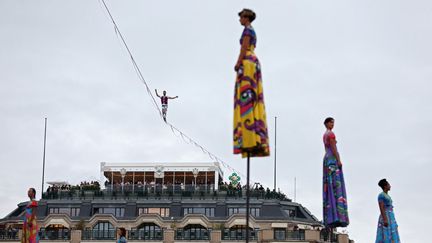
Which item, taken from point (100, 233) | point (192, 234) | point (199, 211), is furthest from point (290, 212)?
point (100, 233)

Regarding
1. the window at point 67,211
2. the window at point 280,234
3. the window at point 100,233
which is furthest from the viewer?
the window at point 67,211

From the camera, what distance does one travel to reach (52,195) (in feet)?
330

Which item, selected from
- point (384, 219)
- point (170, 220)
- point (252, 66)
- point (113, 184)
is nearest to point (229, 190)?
point (170, 220)

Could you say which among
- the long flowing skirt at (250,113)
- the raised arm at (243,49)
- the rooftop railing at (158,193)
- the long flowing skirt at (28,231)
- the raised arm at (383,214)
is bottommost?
the long flowing skirt at (28,231)

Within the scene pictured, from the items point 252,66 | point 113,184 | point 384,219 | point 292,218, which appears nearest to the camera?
point 252,66

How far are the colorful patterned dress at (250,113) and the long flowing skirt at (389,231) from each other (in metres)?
7.34

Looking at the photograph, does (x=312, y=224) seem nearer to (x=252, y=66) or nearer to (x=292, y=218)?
(x=292, y=218)

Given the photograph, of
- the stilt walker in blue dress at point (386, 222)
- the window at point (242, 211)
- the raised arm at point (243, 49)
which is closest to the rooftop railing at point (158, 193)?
the window at point (242, 211)

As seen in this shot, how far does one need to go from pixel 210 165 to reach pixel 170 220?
1222 cm

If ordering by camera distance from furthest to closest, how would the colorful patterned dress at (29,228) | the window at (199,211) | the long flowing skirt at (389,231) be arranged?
the window at (199,211)
the colorful patterned dress at (29,228)
the long flowing skirt at (389,231)

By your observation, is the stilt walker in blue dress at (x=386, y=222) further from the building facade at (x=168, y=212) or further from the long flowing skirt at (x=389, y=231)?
the building facade at (x=168, y=212)

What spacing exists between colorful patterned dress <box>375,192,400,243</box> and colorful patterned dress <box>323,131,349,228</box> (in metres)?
2.90

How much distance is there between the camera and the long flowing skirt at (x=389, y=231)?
2438 cm

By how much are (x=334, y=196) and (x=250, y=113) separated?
15.0 feet
